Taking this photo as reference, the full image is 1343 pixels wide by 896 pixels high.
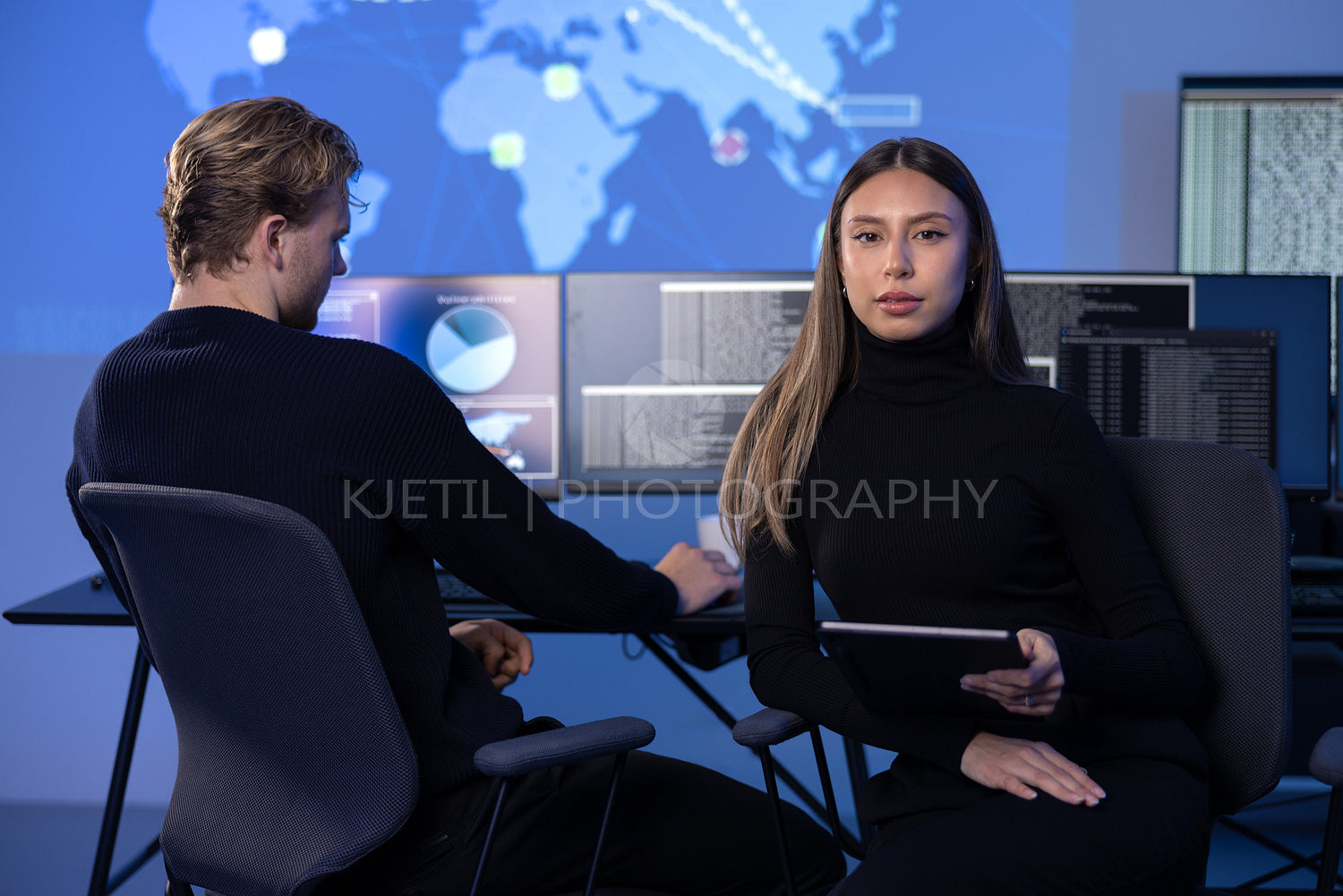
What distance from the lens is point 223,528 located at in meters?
0.91

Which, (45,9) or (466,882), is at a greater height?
(45,9)

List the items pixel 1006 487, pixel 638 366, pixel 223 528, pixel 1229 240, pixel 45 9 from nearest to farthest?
pixel 223 528 → pixel 1006 487 → pixel 638 366 → pixel 1229 240 → pixel 45 9

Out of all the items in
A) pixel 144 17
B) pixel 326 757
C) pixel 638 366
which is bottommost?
pixel 326 757

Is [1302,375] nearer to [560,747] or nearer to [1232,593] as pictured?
[1232,593]

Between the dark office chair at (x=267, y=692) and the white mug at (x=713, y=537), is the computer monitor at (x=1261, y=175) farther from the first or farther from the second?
the dark office chair at (x=267, y=692)

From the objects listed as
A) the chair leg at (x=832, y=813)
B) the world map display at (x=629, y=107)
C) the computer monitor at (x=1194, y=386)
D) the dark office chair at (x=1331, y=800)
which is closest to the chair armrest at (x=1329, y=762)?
the dark office chair at (x=1331, y=800)

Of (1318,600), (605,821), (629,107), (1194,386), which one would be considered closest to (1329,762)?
(1318,600)

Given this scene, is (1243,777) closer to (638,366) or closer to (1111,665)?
(1111,665)

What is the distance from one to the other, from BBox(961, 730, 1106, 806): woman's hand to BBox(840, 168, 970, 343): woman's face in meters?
0.50

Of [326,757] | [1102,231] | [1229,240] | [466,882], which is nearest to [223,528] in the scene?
[326,757]

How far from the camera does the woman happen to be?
3.23 ft

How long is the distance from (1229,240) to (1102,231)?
0.32 metres

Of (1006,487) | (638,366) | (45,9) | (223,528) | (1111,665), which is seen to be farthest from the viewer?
(45,9)

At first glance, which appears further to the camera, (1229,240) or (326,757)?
(1229,240)
